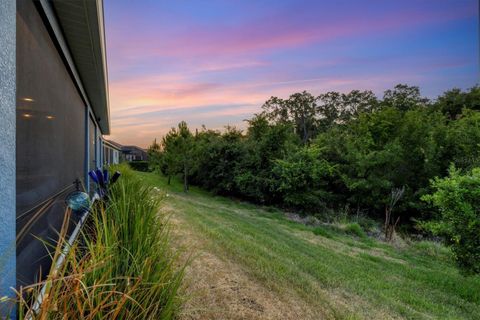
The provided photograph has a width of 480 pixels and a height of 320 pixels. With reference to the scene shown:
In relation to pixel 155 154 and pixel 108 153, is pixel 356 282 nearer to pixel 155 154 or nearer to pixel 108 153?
pixel 108 153

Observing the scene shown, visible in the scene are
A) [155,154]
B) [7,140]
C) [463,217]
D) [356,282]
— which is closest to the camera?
[7,140]

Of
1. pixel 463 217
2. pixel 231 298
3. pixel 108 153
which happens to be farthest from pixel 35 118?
pixel 108 153

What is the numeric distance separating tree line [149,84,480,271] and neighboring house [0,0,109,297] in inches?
378

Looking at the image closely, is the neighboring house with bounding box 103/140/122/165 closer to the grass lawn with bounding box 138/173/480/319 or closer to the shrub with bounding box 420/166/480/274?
the grass lawn with bounding box 138/173/480/319

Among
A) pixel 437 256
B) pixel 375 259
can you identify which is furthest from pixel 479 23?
pixel 375 259

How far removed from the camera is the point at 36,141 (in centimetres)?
192

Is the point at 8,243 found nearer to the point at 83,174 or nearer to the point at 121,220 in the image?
the point at 121,220

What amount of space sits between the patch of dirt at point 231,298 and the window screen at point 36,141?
1.01 metres

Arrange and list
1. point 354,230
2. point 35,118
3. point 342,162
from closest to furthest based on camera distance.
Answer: point 35,118 → point 354,230 → point 342,162

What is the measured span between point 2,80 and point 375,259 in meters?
6.52

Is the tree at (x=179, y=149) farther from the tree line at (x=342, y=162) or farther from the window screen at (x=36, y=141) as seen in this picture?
the window screen at (x=36, y=141)

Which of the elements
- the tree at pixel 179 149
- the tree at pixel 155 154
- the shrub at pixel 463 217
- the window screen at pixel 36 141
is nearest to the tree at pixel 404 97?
the tree at pixel 179 149

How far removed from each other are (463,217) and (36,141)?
244 inches

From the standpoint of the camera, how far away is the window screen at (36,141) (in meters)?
1.58
